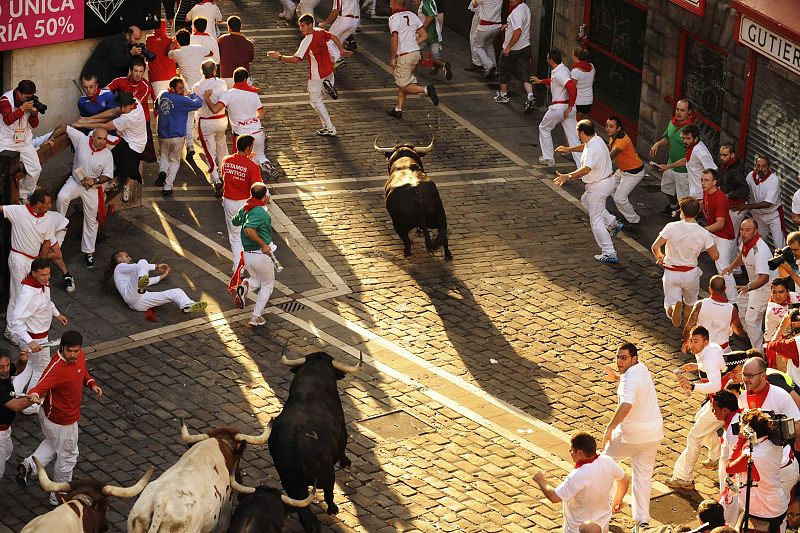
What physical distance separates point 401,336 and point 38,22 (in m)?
7.55

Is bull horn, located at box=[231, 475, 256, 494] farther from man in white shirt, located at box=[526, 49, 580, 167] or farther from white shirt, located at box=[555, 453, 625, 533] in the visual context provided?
man in white shirt, located at box=[526, 49, 580, 167]

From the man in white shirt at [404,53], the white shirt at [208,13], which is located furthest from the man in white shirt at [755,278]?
the white shirt at [208,13]

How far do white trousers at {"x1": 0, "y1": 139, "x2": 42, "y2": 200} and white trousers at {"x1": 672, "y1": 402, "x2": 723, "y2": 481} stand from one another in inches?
393

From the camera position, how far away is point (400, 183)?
68.3 ft

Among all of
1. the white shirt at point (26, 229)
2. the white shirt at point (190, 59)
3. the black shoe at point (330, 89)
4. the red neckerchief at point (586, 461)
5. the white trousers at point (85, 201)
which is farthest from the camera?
the black shoe at point (330, 89)

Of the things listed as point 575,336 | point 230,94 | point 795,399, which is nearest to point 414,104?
point 230,94

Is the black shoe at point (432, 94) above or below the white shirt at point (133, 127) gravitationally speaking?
below

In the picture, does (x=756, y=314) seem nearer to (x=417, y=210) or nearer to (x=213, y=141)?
(x=417, y=210)

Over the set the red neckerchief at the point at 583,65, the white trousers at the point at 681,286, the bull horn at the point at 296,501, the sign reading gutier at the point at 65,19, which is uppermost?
the sign reading gutier at the point at 65,19

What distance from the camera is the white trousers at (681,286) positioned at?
18.3 metres

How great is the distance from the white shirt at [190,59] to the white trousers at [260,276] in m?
6.39

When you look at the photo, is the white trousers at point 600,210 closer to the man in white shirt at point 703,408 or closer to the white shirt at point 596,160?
the white shirt at point 596,160

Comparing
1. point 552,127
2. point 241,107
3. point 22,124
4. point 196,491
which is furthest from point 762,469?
point 552,127

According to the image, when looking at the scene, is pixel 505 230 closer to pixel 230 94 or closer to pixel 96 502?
pixel 230 94
